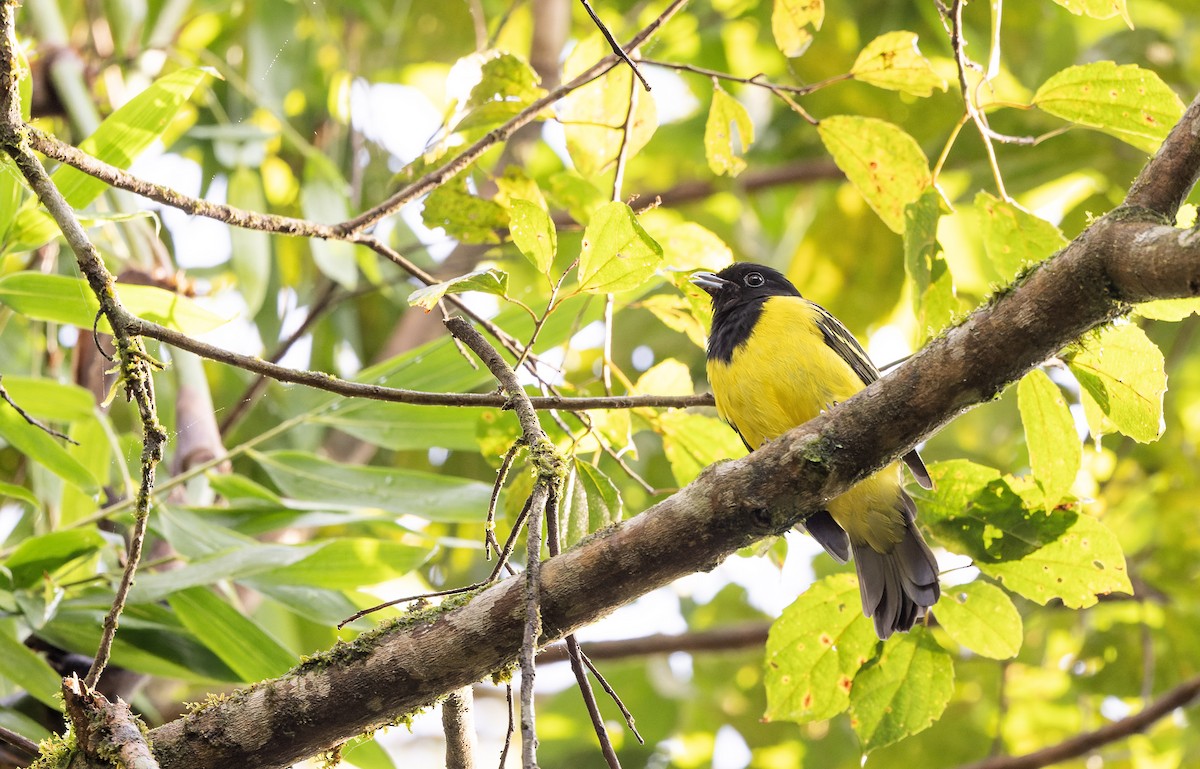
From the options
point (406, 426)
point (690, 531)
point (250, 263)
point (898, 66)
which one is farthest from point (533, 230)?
point (250, 263)

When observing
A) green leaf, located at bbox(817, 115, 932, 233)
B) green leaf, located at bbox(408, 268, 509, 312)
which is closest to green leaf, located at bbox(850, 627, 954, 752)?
green leaf, located at bbox(817, 115, 932, 233)

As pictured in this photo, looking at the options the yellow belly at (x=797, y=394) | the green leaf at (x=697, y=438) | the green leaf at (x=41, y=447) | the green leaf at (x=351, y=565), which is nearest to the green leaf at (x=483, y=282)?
the green leaf at (x=697, y=438)

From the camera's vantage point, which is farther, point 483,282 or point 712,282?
point 712,282

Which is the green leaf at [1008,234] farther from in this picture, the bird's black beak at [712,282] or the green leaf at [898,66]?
the bird's black beak at [712,282]

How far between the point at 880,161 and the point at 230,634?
80.8 inches

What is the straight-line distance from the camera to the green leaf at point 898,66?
2604mm

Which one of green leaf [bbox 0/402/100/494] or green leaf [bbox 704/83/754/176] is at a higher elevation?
green leaf [bbox 0/402/100/494]

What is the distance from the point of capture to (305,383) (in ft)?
5.93

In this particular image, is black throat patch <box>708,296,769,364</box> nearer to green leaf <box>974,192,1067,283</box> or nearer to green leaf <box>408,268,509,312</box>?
green leaf <box>974,192,1067,283</box>

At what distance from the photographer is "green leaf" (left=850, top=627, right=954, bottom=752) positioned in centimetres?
256

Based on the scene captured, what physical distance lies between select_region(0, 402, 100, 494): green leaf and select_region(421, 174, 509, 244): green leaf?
1.12 metres

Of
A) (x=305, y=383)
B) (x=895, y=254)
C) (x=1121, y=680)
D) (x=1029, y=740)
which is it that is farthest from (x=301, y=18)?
(x=1029, y=740)

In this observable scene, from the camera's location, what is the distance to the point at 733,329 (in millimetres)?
3566

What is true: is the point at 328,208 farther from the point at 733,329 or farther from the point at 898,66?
the point at 898,66
